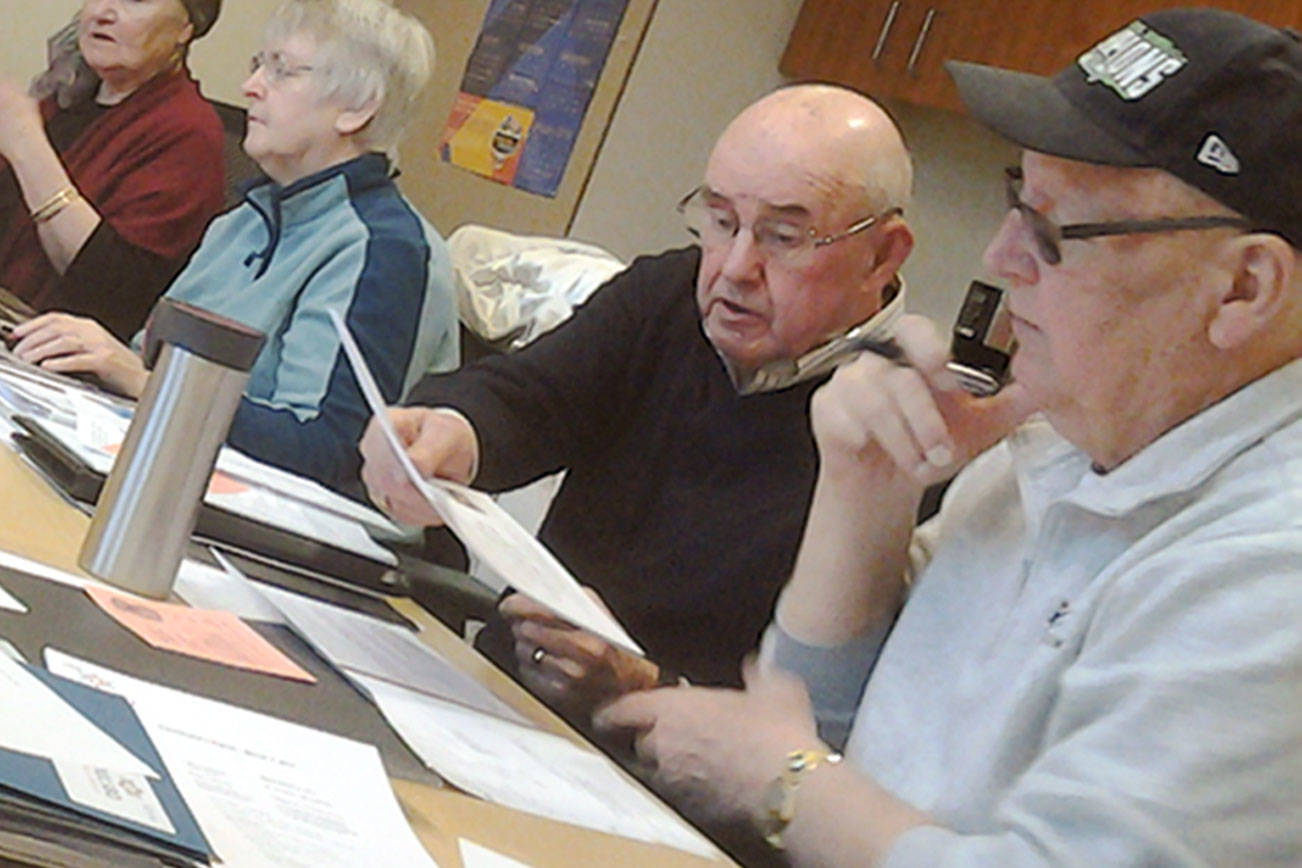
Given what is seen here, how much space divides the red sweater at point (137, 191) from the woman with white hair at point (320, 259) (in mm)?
244

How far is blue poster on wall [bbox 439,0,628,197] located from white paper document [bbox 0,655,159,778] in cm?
319

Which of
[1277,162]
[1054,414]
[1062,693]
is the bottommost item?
[1062,693]

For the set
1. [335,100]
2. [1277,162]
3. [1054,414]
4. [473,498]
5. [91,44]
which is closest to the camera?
[1277,162]

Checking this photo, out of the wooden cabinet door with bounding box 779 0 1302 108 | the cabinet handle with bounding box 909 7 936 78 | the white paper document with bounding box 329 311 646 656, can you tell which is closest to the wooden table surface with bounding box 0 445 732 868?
the white paper document with bounding box 329 311 646 656

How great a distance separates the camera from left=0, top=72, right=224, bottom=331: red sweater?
2502mm

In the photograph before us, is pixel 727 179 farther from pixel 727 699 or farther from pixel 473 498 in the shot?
pixel 727 699

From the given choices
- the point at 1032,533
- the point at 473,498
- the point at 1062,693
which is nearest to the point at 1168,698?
the point at 1062,693

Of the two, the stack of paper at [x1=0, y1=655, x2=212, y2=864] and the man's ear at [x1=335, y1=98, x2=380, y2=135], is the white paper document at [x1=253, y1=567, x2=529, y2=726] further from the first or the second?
the man's ear at [x1=335, y1=98, x2=380, y2=135]

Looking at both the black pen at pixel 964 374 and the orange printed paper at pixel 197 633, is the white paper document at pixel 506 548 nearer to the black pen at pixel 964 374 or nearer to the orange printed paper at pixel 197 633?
the orange printed paper at pixel 197 633

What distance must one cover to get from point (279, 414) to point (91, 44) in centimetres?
116

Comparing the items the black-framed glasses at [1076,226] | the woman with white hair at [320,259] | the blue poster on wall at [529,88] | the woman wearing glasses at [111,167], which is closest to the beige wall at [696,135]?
the blue poster on wall at [529,88]

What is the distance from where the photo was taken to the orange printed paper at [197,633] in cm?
99

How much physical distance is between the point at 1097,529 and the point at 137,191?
189 centimetres

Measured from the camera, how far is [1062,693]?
0.96 metres
